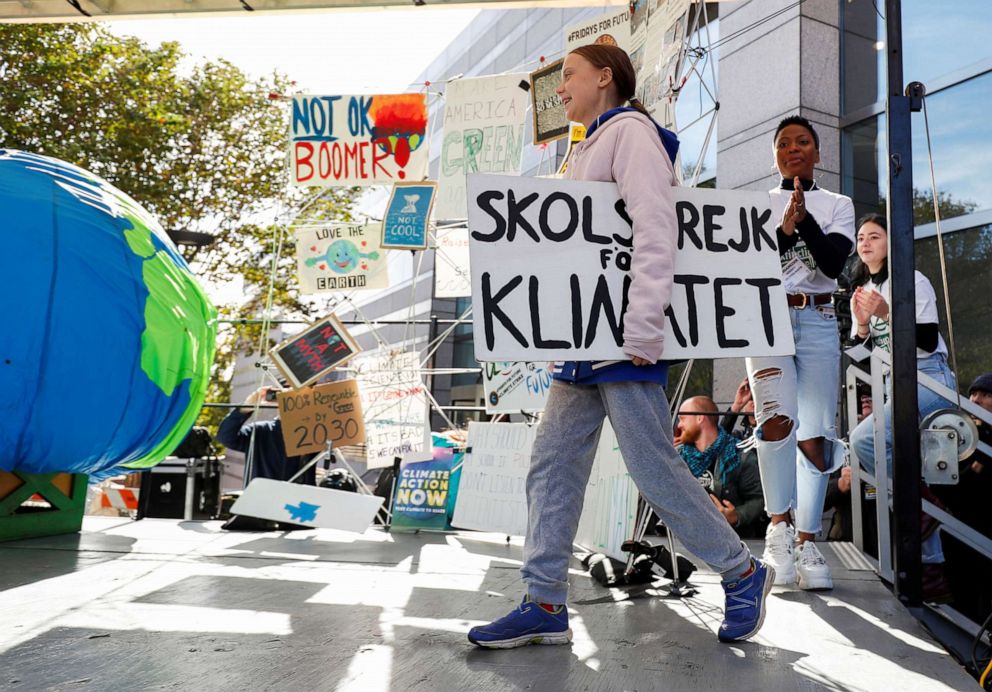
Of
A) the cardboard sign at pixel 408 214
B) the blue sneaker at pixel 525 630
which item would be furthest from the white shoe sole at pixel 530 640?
the cardboard sign at pixel 408 214

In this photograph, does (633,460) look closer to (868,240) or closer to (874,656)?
(874,656)

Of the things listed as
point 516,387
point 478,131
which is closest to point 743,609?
point 516,387

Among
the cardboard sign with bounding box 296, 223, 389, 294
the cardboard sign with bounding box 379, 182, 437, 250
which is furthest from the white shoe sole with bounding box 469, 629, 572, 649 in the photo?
the cardboard sign with bounding box 296, 223, 389, 294

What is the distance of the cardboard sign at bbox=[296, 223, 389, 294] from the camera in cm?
713

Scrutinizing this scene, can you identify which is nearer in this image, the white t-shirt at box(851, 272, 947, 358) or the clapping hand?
the clapping hand

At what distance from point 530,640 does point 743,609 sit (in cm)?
66

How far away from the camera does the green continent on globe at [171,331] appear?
5.23 metres

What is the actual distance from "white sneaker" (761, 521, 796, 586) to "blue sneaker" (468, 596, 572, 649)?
4.77ft

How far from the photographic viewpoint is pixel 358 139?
689 cm

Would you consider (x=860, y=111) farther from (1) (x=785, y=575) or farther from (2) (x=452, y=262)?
(1) (x=785, y=575)

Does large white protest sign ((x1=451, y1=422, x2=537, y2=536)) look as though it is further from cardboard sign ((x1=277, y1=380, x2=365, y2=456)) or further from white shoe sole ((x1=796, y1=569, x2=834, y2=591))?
white shoe sole ((x1=796, y1=569, x2=834, y2=591))

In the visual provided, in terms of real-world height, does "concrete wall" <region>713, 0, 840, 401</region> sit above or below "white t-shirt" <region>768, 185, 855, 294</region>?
above

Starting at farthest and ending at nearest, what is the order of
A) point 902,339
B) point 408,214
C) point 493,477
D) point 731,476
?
point 408,214 < point 731,476 < point 493,477 < point 902,339

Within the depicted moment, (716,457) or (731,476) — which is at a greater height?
(716,457)
